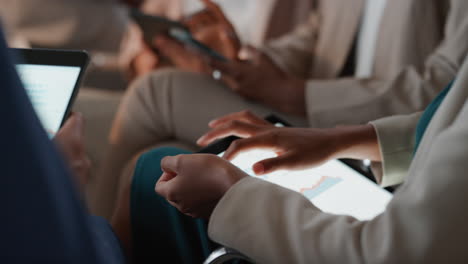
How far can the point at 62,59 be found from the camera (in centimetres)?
43

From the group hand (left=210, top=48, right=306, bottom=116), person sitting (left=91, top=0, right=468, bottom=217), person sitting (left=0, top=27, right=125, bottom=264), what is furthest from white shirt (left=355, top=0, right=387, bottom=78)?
person sitting (left=0, top=27, right=125, bottom=264)

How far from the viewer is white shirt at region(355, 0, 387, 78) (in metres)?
0.75

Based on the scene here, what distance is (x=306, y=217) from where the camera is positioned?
0.33 meters

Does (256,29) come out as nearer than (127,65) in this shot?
No

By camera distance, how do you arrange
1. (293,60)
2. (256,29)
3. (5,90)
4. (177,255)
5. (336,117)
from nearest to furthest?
1. (5,90)
2. (177,255)
3. (336,117)
4. (293,60)
5. (256,29)

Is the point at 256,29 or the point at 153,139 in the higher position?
the point at 256,29

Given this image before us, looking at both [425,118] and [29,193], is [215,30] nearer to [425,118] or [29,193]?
[425,118]

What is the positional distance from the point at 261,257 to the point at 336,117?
327 mm

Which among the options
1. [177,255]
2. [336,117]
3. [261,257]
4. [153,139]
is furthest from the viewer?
[153,139]

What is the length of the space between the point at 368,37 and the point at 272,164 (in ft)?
1.53

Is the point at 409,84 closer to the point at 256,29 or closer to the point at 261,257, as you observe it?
the point at 261,257

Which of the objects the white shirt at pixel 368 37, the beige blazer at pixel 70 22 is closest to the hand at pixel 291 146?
the white shirt at pixel 368 37

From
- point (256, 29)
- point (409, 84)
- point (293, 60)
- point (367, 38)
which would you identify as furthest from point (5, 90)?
A: point (256, 29)

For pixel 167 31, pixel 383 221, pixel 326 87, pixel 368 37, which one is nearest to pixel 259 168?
pixel 383 221
